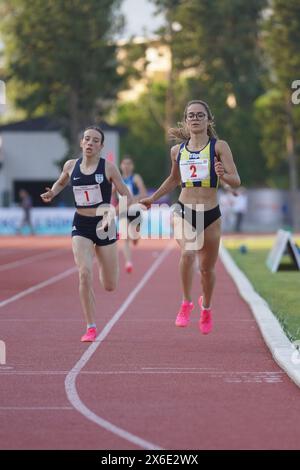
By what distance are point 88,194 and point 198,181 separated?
Answer: 1095 mm

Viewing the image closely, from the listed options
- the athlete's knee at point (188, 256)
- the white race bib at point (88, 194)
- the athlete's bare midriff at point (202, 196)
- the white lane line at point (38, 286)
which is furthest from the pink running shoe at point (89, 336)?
the white lane line at point (38, 286)

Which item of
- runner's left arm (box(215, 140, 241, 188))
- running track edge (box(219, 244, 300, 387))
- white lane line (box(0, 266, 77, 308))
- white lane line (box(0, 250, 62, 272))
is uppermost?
runner's left arm (box(215, 140, 241, 188))

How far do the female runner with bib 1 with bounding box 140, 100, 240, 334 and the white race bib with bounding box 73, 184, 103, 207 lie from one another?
1.67 feet

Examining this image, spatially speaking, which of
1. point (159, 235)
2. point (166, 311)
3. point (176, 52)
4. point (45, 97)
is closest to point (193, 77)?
point (176, 52)

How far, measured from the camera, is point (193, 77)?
70.4m

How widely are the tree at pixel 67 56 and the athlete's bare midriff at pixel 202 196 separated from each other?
5025 centimetres

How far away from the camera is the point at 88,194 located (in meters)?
11.9

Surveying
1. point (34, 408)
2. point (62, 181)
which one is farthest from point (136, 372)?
point (62, 181)

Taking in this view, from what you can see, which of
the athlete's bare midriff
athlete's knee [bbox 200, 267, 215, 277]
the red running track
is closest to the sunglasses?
the athlete's bare midriff

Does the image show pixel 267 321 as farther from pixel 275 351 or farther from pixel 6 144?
pixel 6 144

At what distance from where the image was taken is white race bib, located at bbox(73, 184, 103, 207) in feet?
38.9

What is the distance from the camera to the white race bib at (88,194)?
11.9m

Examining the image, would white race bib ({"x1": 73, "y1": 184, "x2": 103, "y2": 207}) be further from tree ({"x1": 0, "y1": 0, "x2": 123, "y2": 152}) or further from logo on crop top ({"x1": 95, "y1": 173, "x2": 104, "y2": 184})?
tree ({"x1": 0, "y1": 0, "x2": 123, "y2": 152})
